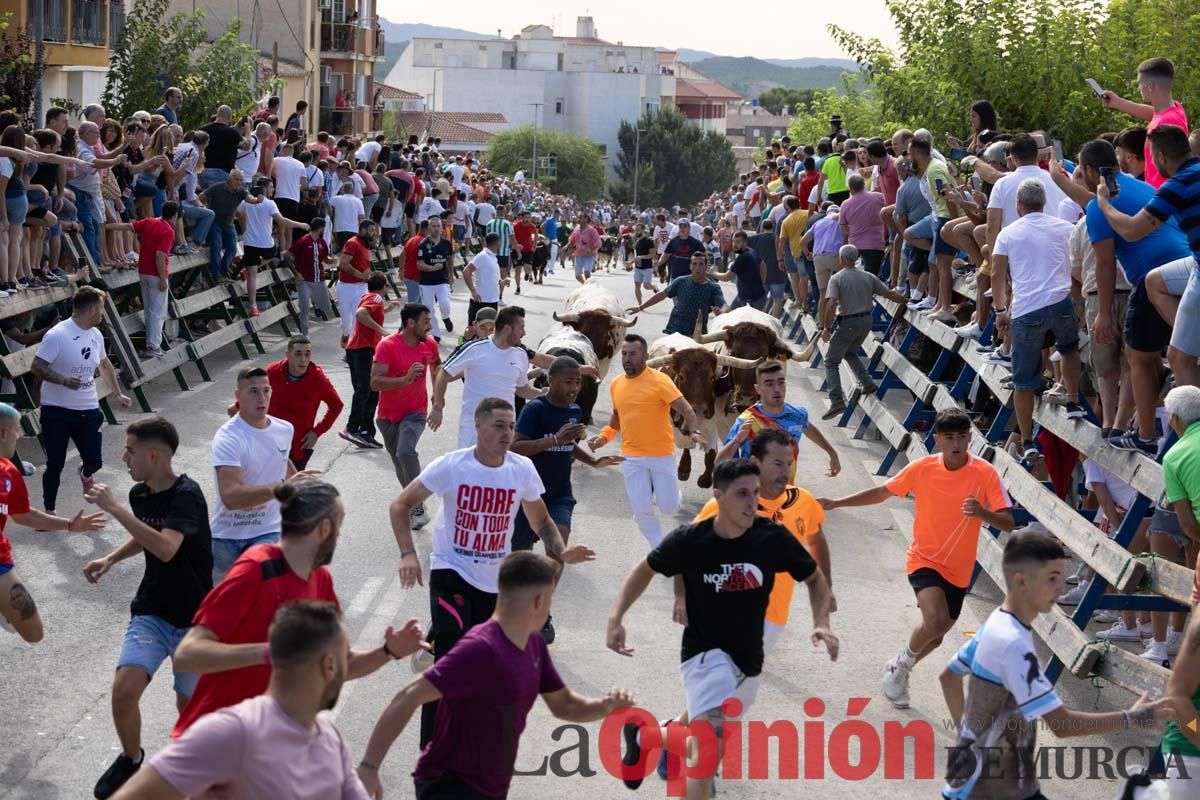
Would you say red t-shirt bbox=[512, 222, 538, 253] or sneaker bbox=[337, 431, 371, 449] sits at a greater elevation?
red t-shirt bbox=[512, 222, 538, 253]

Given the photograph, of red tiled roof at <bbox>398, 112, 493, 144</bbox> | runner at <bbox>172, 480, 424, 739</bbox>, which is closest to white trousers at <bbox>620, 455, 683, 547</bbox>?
runner at <bbox>172, 480, 424, 739</bbox>

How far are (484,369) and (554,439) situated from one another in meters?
2.06

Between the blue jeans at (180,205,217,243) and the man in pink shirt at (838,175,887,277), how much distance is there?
8.67 meters

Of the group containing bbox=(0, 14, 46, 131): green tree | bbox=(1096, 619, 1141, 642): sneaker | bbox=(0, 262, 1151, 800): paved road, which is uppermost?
bbox=(0, 14, 46, 131): green tree

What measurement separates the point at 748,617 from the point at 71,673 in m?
4.71

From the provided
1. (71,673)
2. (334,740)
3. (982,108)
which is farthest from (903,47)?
(334,740)

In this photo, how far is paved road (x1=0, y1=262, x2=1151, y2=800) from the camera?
28.0 feet

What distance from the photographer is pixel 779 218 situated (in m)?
25.4

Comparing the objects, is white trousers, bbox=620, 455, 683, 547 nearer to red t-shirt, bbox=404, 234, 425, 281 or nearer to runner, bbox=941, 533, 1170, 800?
runner, bbox=941, 533, 1170, 800

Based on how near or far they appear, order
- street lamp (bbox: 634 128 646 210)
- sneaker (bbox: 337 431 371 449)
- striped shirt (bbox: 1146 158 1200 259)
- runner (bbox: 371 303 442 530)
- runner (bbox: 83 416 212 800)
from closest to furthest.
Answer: runner (bbox: 83 416 212 800) < striped shirt (bbox: 1146 158 1200 259) < runner (bbox: 371 303 442 530) < sneaker (bbox: 337 431 371 449) < street lamp (bbox: 634 128 646 210)

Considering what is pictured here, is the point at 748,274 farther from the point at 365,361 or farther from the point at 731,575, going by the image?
the point at 731,575

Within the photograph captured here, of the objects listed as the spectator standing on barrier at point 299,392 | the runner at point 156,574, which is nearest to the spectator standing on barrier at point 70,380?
the spectator standing on barrier at point 299,392

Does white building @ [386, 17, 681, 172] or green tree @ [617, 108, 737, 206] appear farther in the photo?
white building @ [386, 17, 681, 172]

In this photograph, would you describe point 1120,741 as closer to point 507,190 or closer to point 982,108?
point 982,108
